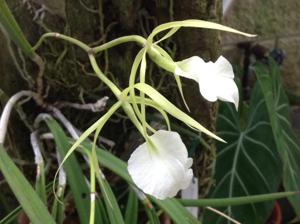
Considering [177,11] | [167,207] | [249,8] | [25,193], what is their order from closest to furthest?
[25,193]
[167,207]
[177,11]
[249,8]

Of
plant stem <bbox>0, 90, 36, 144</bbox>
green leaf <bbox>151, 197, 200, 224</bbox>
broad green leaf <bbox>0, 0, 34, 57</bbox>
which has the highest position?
broad green leaf <bbox>0, 0, 34, 57</bbox>

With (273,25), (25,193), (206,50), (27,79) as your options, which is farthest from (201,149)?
(273,25)

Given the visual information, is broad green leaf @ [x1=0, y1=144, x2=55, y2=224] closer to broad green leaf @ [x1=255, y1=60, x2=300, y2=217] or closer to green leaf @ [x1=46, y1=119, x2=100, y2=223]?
green leaf @ [x1=46, y1=119, x2=100, y2=223]

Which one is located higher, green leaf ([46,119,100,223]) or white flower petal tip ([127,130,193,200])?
white flower petal tip ([127,130,193,200])

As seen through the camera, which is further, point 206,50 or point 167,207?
point 206,50

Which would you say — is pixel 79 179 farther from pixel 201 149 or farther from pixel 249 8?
pixel 249 8

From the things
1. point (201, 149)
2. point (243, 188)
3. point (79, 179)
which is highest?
point (79, 179)

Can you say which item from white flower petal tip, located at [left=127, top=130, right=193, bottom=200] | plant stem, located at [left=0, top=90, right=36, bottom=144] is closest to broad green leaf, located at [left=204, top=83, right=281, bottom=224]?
plant stem, located at [left=0, top=90, right=36, bottom=144]
